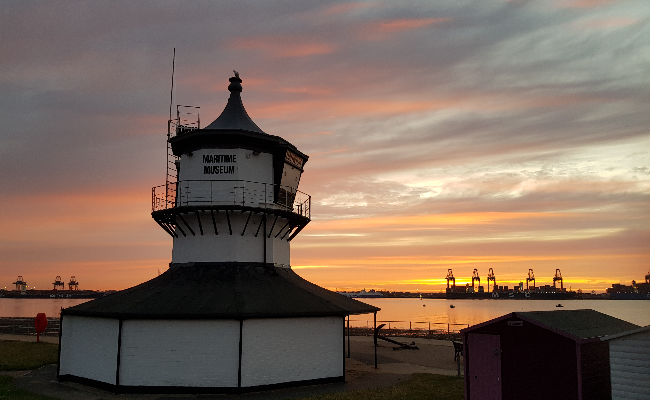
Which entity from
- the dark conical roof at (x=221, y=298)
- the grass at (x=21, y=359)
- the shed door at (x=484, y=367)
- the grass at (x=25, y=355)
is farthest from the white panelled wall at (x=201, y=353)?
the grass at (x=25, y=355)

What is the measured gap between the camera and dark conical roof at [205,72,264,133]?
26.3m

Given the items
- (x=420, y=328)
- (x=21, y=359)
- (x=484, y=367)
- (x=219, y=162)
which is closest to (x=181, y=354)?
(x=219, y=162)

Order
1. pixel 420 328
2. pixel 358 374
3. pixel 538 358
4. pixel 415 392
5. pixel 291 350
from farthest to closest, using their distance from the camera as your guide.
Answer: pixel 420 328
pixel 358 374
pixel 291 350
pixel 415 392
pixel 538 358

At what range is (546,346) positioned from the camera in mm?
15703

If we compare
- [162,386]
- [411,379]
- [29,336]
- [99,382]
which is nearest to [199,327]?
[162,386]

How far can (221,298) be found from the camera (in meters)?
21.2

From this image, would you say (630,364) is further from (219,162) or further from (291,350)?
(219,162)

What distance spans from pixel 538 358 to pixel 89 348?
62.7 feet

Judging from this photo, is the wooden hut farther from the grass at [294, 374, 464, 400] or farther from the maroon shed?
the grass at [294, 374, 464, 400]

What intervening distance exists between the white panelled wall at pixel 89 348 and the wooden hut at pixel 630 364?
1905cm

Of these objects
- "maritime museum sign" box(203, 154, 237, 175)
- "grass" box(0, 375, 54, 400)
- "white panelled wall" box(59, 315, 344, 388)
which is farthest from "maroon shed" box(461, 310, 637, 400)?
"grass" box(0, 375, 54, 400)

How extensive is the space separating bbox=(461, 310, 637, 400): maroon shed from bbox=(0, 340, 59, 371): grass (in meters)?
23.8

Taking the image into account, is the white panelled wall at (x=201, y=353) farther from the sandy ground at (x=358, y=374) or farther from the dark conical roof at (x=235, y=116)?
the dark conical roof at (x=235, y=116)

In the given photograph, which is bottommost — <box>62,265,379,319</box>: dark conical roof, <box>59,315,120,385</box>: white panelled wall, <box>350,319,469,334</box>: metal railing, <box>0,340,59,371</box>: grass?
<box>350,319,469,334</box>: metal railing
